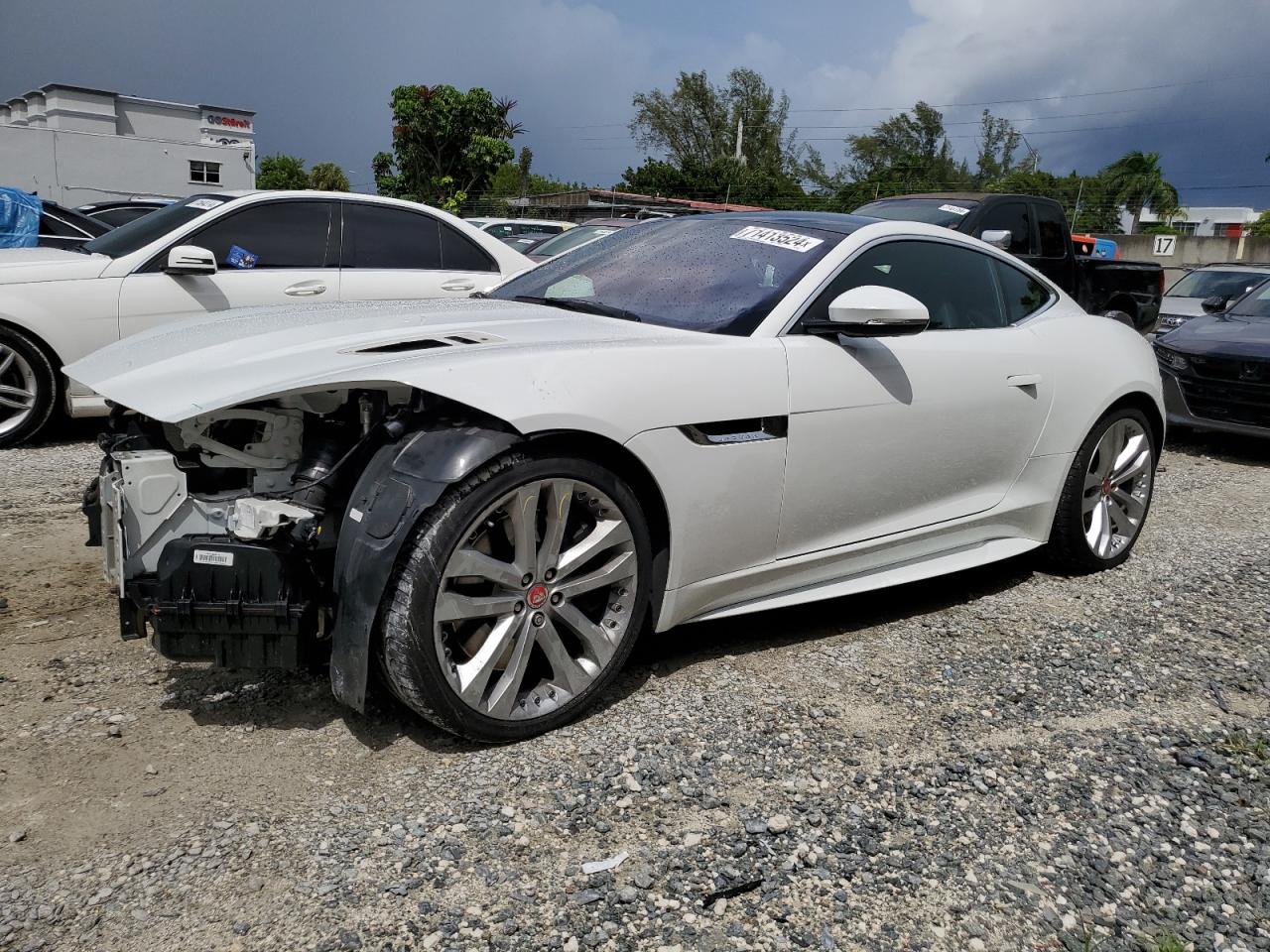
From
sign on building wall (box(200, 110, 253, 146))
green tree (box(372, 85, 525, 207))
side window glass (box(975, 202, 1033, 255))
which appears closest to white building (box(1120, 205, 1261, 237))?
green tree (box(372, 85, 525, 207))

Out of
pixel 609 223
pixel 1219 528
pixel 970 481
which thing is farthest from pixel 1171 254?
pixel 970 481

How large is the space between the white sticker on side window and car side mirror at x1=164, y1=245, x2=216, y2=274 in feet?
12.4

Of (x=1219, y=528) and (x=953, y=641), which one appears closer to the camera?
(x=953, y=641)

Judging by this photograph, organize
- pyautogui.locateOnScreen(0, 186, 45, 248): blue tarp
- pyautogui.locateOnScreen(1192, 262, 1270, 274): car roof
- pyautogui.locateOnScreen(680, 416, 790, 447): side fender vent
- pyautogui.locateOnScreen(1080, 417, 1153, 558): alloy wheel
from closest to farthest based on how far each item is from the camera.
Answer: pyautogui.locateOnScreen(680, 416, 790, 447): side fender vent
pyautogui.locateOnScreen(1080, 417, 1153, 558): alloy wheel
pyautogui.locateOnScreen(0, 186, 45, 248): blue tarp
pyautogui.locateOnScreen(1192, 262, 1270, 274): car roof

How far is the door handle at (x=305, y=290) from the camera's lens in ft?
20.4

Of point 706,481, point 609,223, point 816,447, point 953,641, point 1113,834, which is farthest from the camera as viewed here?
point 609,223

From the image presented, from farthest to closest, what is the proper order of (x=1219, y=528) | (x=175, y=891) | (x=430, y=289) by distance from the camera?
(x=430, y=289), (x=1219, y=528), (x=175, y=891)

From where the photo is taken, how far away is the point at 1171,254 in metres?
33.5

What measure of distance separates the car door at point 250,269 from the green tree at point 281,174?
56.6 m

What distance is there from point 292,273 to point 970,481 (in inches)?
172

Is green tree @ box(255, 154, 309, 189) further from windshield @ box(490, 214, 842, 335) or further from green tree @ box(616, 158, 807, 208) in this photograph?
windshield @ box(490, 214, 842, 335)

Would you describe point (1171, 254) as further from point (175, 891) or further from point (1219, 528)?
point (175, 891)

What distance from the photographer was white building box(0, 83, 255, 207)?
40.6 m

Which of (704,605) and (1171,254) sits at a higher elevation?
(1171,254)
